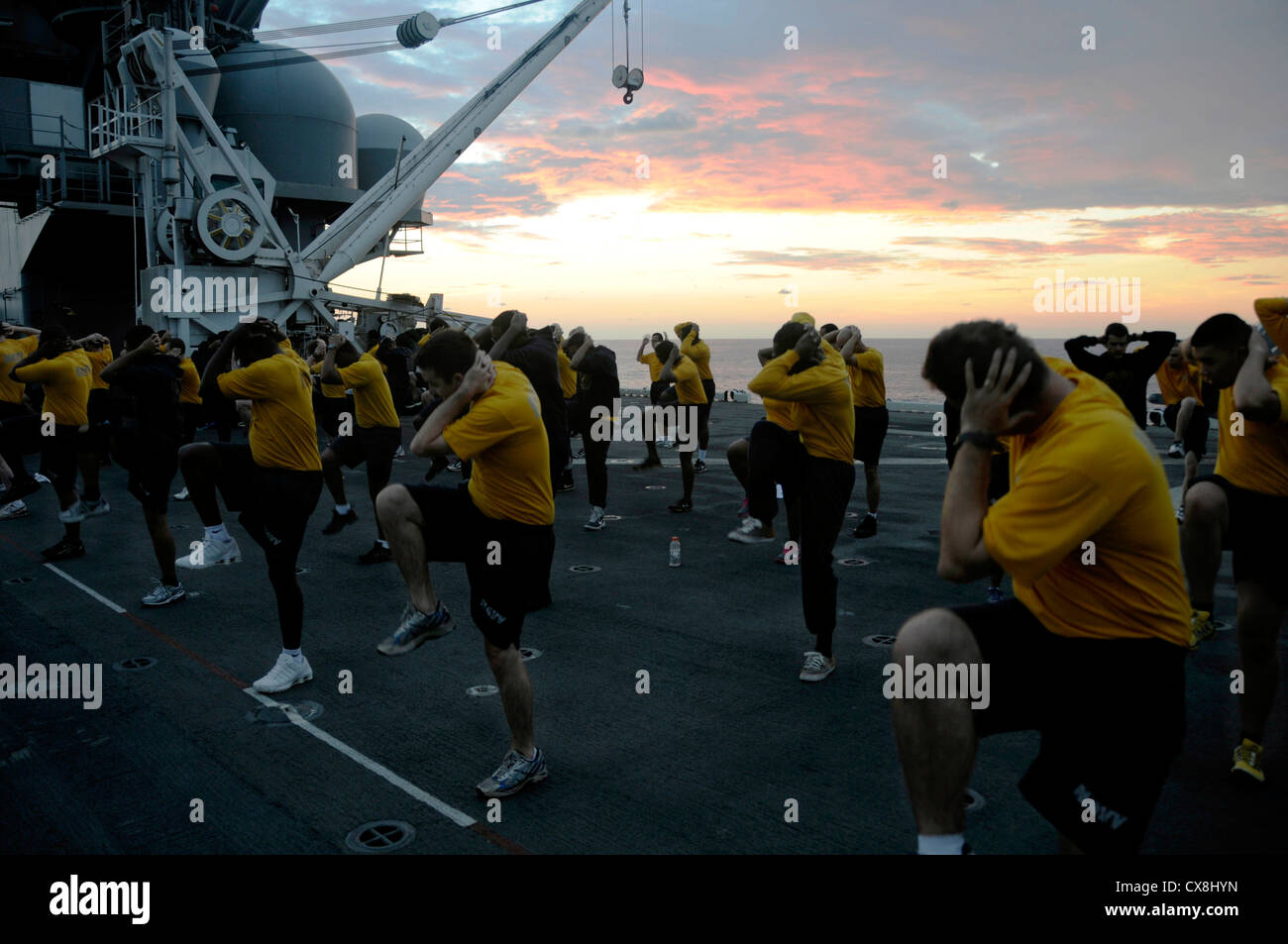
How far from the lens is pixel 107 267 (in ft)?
99.2

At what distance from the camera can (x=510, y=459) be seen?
416 centimetres

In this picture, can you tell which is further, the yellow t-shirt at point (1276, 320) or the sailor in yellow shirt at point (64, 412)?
the sailor in yellow shirt at point (64, 412)

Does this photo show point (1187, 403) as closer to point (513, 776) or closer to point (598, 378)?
point (598, 378)

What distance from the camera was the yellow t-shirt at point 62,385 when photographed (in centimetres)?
888

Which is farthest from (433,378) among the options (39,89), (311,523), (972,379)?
(39,89)

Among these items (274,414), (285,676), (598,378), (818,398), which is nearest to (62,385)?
(274,414)

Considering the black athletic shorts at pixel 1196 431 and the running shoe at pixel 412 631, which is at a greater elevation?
the black athletic shorts at pixel 1196 431

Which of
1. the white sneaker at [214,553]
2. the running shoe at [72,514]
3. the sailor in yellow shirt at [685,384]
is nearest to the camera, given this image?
the white sneaker at [214,553]

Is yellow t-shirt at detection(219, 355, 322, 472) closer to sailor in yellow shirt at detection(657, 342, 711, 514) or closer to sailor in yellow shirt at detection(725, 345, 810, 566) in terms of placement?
sailor in yellow shirt at detection(725, 345, 810, 566)

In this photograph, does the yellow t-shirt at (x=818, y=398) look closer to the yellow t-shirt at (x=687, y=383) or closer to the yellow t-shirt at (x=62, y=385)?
the yellow t-shirt at (x=687, y=383)

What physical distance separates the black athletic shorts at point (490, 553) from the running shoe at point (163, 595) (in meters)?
4.13

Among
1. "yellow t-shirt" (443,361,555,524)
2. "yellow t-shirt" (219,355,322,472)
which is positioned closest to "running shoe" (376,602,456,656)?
"yellow t-shirt" (443,361,555,524)

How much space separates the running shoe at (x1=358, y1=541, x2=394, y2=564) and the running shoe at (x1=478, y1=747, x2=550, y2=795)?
493cm
